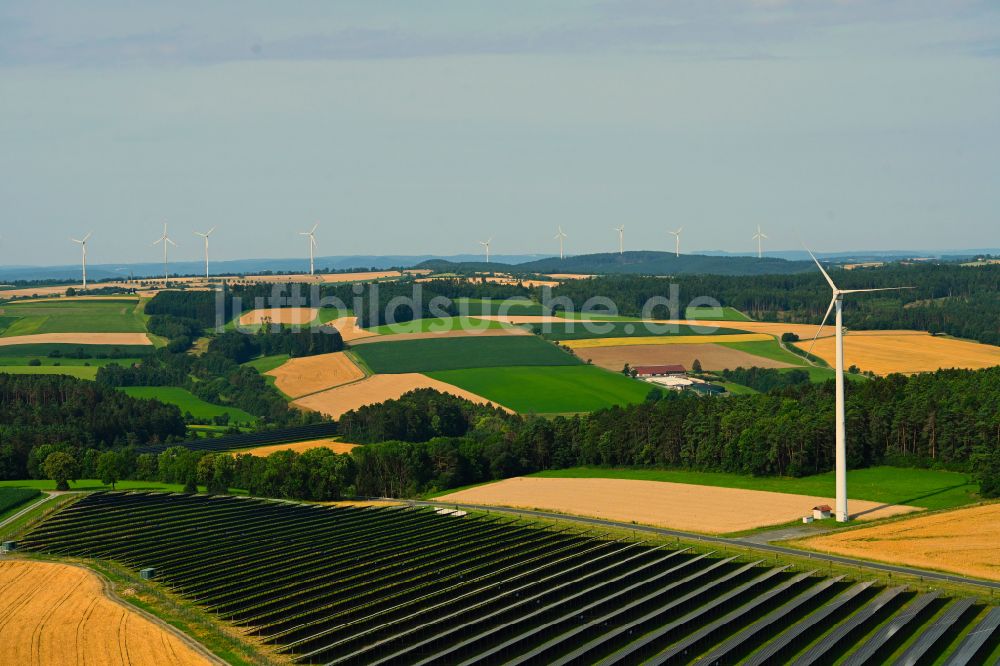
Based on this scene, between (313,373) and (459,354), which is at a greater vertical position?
(459,354)

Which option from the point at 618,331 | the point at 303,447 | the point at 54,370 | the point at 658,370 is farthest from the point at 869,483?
the point at 54,370

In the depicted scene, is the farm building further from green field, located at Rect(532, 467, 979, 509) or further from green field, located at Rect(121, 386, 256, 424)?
green field, located at Rect(121, 386, 256, 424)

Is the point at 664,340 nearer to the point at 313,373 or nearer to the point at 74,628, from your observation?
the point at 313,373

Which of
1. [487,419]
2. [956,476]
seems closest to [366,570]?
[956,476]

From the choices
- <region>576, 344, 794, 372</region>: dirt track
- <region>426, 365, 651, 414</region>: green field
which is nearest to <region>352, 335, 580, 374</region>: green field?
<region>426, 365, 651, 414</region>: green field

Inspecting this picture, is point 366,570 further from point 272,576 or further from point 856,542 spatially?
point 856,542

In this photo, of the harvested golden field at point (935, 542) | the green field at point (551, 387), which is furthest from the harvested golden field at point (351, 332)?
the harvested golden field at point (935, 542)
